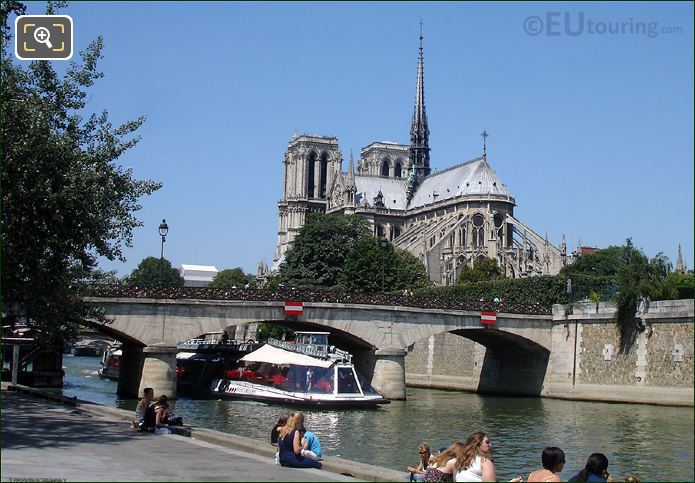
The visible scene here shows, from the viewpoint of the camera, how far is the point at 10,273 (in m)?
24.9

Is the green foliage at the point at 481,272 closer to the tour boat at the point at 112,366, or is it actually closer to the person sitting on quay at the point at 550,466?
the tour boat at the point at 112,366

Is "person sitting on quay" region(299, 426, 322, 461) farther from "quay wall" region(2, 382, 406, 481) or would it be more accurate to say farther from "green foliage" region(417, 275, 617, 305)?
"green foliage" region(417, 275, 617, 305)

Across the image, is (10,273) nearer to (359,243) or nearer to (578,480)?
(578,480)

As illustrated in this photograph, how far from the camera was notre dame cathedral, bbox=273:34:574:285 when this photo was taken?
11706 centimetres

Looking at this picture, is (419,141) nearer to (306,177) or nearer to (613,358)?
(306,177)

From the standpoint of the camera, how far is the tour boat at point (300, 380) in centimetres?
4428

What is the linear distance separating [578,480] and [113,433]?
450 inches

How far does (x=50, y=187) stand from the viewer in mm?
24641

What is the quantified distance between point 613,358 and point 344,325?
14041 mm

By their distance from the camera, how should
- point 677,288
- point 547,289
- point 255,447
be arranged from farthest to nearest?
point 547,289 < point 677,288 < point 255,447

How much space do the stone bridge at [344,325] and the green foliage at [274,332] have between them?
33286mm

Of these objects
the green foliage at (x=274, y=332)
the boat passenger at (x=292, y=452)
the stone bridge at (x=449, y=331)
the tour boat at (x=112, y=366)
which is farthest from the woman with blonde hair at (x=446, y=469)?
the green foliage at (x=274, y=332)

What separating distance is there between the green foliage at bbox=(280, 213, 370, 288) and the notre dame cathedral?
17793mm

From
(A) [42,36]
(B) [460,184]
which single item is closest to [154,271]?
(B) [460,184]
